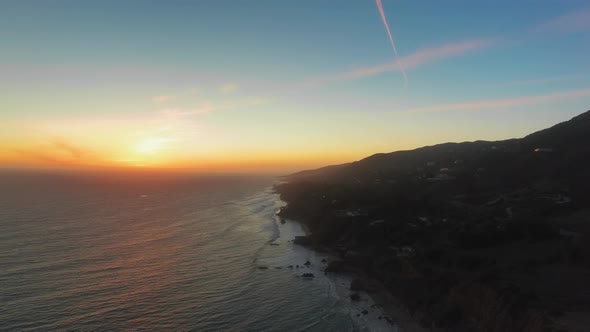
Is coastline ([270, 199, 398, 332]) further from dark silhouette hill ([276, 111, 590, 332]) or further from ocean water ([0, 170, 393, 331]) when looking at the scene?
dark silhouette hill ([276, 111, 590, 332])

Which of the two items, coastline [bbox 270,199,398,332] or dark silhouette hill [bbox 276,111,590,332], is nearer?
dark silhouette hill [bbox 276,111,590,332]

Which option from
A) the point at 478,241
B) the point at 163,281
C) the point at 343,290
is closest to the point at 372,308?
the point at 343,290

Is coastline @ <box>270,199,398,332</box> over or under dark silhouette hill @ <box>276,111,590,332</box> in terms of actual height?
under

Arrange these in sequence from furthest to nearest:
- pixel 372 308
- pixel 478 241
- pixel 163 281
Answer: pixel 478 241 < pixel 163 281 < pixel 372 308

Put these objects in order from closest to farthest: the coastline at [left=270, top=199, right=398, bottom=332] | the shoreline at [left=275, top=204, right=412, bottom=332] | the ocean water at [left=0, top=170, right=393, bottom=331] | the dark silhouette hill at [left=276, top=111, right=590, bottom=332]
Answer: the dark silhouette hill at [left=276, top=111, right=590, bottom=332] → the shoreline at [left=275, top=204, right=412, bottom=332] → the coastline at [left=270, top=199, right=398, bottom=332] → the ocean water at [left=0, top=170, right=393, bottom=331]

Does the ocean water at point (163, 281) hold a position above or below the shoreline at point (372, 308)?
above

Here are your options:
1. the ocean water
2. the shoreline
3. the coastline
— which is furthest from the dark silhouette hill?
the ocean water

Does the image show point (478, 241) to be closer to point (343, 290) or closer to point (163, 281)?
point (343, 290)

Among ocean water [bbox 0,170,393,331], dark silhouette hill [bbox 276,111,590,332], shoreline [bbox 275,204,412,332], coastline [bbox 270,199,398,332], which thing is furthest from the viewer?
ocean water [bbox 0,170,393,331]

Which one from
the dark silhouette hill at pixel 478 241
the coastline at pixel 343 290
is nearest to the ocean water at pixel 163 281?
the coastline at pixel 343 290

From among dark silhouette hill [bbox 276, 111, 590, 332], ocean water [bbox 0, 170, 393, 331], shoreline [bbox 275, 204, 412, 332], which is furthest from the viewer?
ocean water [bbox 0, 170, 393, 331]

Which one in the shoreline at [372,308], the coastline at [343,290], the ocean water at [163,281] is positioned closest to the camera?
the shoreline at [372,308]

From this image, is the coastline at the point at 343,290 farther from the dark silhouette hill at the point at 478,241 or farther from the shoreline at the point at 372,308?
the dark silhouette hill at the point at 478,241
